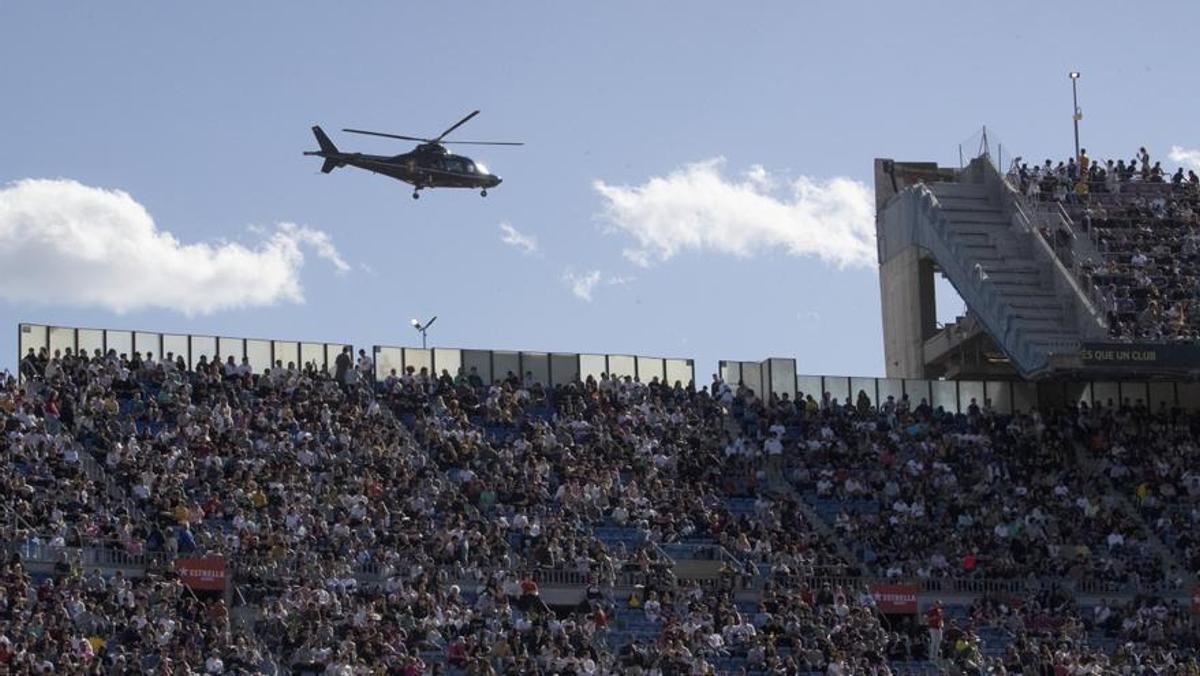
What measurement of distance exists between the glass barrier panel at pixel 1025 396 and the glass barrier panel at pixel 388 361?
16963 mm

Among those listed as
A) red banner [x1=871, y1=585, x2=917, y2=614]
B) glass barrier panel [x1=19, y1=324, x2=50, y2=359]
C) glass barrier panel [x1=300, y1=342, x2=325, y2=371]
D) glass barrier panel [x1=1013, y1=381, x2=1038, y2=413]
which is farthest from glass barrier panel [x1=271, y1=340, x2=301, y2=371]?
glass barrier panel [x1=1013, y1=381, x2=1038, y2=413]

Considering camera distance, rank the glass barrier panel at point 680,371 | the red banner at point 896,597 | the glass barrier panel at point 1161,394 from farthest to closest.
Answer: the glass barrier panel at point 1161,394
the glass barrier panel at point 680,371
the red banner at point 896,597

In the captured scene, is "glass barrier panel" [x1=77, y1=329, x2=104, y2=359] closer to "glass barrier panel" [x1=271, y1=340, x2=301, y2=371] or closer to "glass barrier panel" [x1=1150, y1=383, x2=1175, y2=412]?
"glass barrier panel" [x1=271, y1=340, x2=301, y2=371]

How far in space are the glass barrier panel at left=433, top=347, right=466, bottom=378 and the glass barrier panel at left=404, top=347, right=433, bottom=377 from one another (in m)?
0.12

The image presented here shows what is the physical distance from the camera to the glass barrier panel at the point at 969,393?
70000mm

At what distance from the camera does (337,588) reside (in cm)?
5016

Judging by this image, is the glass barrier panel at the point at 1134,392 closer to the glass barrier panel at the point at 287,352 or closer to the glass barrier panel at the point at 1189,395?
the glass barrier panel at the point at 1189,395

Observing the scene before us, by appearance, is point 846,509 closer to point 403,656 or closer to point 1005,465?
point 1005,465

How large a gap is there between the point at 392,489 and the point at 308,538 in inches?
149

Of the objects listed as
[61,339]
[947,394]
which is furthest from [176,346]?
[947,394]

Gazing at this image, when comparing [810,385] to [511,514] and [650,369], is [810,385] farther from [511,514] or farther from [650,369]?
[511,514]

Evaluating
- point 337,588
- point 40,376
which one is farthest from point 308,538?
point 40,376

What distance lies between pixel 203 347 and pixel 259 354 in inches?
54.1

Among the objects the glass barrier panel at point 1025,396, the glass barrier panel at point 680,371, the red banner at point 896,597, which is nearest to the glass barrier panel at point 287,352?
the glass barrier panel at point 680,371
